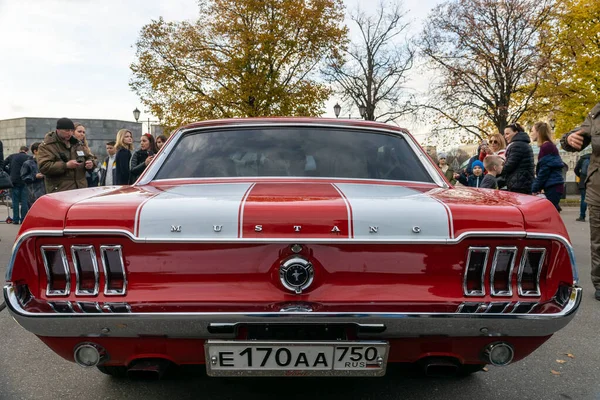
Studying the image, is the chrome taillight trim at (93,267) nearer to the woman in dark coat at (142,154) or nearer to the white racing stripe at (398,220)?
the white racing stripe at (398,220)

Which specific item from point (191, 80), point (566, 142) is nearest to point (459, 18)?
point (191, 80)

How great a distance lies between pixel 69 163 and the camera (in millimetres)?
6184

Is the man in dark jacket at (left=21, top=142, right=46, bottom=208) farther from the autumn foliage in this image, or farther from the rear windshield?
the autumn foliage

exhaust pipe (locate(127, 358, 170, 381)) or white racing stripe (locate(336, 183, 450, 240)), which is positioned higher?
white racing stripe (locate(336, 183, 450, 240))

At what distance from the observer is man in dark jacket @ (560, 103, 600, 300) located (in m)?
4.82

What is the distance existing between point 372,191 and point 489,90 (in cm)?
2452

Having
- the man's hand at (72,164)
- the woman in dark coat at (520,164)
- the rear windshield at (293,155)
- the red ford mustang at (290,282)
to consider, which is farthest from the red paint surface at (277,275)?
the woman in dark coat at (520,164)

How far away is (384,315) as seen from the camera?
6.76 ft

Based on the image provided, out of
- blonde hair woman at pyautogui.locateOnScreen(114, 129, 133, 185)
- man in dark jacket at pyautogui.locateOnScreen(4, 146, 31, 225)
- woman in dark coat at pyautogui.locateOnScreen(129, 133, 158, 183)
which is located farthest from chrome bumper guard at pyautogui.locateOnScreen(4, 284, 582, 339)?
man in dark jacket at pyautogui.locateOnScreen(4, 146, 31, 225)

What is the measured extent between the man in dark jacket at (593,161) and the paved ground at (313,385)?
1840 mm

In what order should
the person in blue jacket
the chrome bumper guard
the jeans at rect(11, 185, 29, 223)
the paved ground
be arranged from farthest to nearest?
the jeans at rect(11, 185, 29, 223) < the person in blue jacket < the paved ground < the chrome bumper guard

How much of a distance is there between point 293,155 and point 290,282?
1.28 metres

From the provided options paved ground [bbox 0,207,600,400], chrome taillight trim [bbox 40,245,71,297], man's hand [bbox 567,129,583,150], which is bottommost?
paved ground [bbox 0,207,600,400]

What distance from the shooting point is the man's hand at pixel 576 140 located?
15.8 ft
